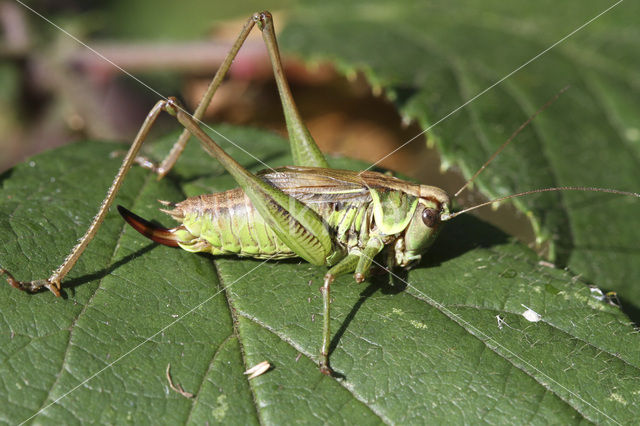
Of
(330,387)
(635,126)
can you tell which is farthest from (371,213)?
(635,126)

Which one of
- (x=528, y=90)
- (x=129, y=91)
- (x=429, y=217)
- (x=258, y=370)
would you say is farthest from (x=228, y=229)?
(x=528, y=90)

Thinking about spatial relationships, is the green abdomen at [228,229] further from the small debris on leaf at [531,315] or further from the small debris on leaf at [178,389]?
the small debris on leaf at [531,315]

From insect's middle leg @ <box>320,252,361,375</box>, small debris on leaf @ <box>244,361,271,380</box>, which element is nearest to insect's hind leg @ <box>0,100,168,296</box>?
small debris on leaf @ <box>244,361,271,380</box>

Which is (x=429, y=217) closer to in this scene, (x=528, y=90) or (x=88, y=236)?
(x=88, y=236)

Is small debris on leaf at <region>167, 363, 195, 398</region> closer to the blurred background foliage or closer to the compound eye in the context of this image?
the compound eye

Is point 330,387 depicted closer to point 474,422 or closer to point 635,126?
point 474,422
